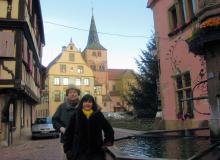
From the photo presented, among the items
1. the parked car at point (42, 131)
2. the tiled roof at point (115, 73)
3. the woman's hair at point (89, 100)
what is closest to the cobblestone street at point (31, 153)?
the parked car at point (42, 131)

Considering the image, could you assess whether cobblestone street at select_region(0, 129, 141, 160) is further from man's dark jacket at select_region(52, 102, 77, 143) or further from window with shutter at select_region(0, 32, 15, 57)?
man's dark jacket at select_region(52, 102, 77, 143)

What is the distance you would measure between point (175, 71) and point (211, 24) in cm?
837

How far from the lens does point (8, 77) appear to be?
18516 mm

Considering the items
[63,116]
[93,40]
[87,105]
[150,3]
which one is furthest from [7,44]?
[93,40]

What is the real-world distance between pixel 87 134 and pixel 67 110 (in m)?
0.99

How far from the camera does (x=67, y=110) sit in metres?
5.59

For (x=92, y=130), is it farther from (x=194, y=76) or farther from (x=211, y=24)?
(x=194, y=76)

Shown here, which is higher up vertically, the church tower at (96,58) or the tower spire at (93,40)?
the tower spire at (93,40)

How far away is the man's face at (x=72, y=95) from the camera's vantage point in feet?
17.8

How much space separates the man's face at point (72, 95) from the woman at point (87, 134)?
2.04 feet

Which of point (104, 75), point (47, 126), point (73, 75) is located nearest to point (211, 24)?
point (47, 126)

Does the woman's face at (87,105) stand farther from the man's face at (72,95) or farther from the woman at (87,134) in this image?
the man's face at (72,95)

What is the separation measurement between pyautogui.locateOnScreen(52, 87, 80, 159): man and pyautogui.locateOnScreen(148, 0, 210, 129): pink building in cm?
891

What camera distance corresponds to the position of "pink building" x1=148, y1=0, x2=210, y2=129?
564 inches
